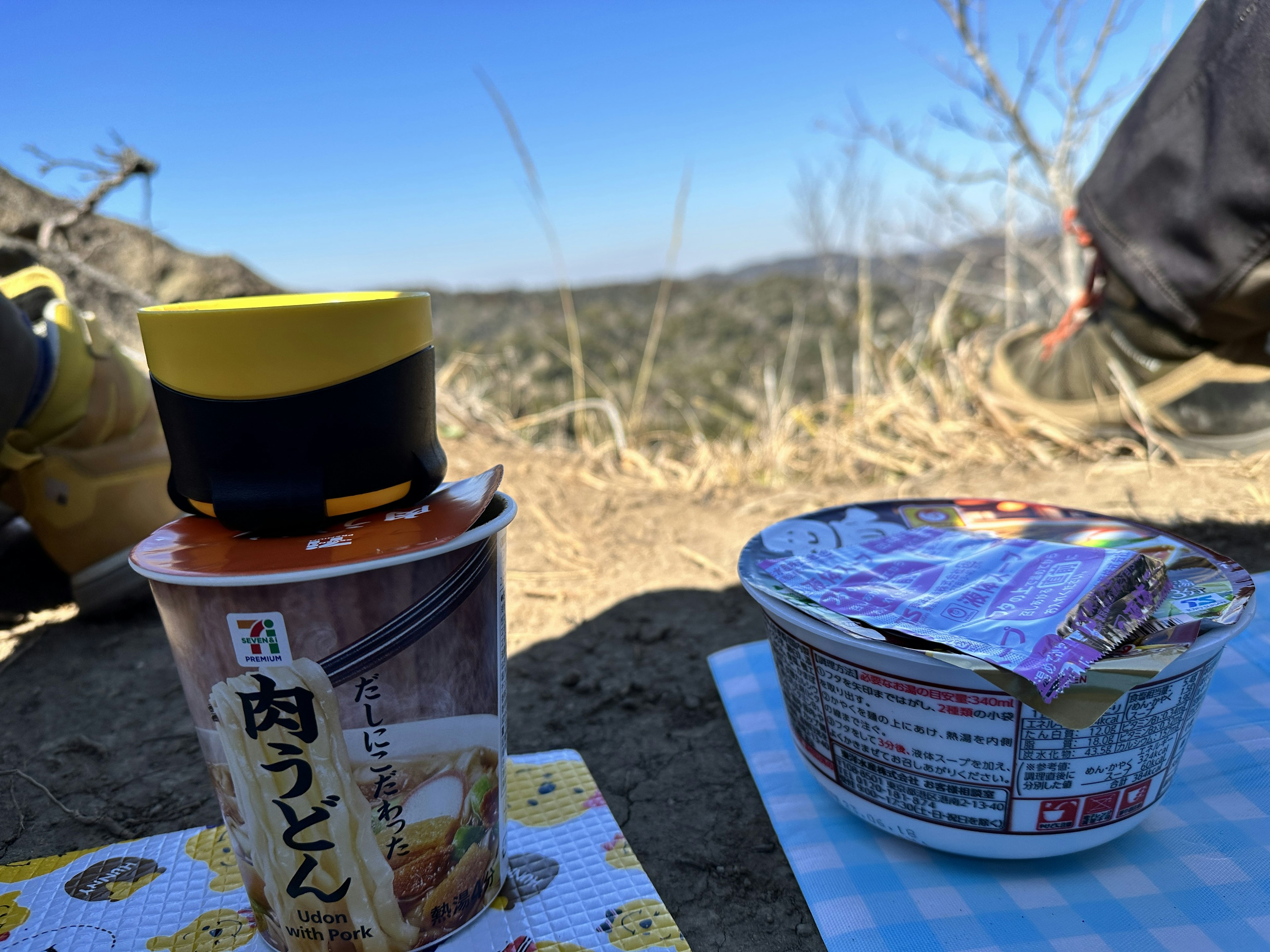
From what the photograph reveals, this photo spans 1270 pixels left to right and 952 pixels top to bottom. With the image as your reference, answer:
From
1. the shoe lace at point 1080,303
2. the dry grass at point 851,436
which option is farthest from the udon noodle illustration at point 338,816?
the shoe lace at point 1080,303

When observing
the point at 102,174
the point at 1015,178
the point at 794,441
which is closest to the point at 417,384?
the point at 794,441

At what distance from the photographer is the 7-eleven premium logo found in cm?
63

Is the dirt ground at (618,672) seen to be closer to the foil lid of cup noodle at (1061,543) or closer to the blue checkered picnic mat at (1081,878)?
the blue checkered picnic mat at (1081,878)

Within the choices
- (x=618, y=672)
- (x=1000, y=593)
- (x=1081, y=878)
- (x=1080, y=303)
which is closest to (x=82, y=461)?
(x=618, y=672)

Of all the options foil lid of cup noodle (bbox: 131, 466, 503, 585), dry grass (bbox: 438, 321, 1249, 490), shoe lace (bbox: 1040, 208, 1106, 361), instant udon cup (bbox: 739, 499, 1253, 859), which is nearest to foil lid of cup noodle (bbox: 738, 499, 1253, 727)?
instant udon cup (bbox: 739, 499, 1253, 859)

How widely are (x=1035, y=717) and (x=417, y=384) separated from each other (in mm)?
665

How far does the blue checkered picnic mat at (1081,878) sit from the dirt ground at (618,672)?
0.05 metres

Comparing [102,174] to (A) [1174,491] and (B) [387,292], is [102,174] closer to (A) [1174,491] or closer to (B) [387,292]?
(B) [387,292]

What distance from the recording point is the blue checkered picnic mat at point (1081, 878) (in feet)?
2.49

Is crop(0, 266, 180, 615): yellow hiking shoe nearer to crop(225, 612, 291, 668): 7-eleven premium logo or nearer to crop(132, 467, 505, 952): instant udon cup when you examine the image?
crop(132, 467, 505, 952): instant udon cup

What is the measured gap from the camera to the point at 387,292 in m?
0.73

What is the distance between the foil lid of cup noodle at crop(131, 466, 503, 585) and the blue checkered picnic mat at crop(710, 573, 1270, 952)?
0.58 m

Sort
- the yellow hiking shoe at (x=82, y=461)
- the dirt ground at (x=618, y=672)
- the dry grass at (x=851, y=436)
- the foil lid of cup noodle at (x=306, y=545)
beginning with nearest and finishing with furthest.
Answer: the foil lid of cup noodle at (x=306, y=545)
the dirt ground at (x=618, y=672)
the yellow hiking shoe at (x=82, y=461)
the dry grass at (x=851, y=436)

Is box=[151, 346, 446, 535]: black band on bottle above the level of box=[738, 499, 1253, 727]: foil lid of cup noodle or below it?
above
